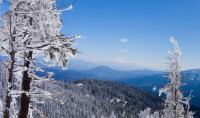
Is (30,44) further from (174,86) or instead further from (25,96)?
(174,86)

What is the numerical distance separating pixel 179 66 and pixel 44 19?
49.2 feet

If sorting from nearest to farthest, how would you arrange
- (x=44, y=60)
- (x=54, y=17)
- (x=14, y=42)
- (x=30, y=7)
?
(x=14, y=42) < (x=30, y=7) < (x=54, y=17) < (x=44, y=60)

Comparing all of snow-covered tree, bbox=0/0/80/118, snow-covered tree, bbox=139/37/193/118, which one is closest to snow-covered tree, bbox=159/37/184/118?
snow-covered tree, bbox=139/37/193/118

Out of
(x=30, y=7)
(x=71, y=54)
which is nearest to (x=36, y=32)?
(x=30, y=7)

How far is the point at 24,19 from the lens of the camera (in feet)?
15.8

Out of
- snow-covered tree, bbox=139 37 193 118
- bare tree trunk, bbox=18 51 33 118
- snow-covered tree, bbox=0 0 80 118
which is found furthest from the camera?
snow-covered tree, bbox=139 37 193 118

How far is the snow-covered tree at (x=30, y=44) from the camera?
438 centimetres

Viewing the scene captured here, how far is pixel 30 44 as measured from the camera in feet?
15.5

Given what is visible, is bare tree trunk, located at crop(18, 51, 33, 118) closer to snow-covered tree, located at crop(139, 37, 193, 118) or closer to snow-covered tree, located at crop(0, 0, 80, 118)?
snow-covered tree, located at crop(0, 0, 80, 118)

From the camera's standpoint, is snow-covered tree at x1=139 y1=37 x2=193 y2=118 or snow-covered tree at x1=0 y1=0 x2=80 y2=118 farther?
snow-covered tree at x1=139 y1=37 x2=193 y2=118

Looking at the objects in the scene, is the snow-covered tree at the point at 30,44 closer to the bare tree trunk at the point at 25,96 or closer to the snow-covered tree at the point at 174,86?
the bare tree trunk at the point at 25,96

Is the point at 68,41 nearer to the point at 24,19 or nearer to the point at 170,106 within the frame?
the point at 24,19

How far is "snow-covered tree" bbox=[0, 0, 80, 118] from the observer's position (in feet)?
14.4

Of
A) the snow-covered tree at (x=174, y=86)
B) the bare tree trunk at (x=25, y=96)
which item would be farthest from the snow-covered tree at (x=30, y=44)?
the snow-covered tree at (x=174, y=86)
